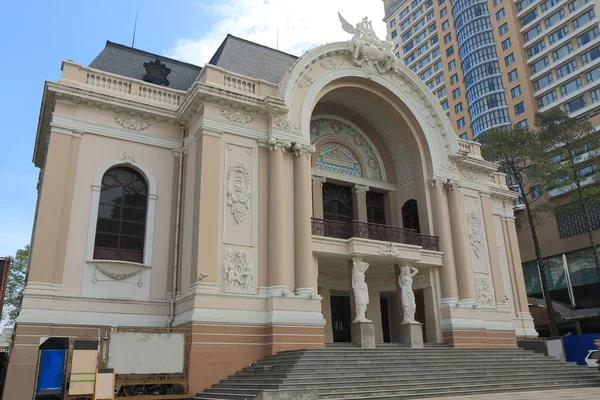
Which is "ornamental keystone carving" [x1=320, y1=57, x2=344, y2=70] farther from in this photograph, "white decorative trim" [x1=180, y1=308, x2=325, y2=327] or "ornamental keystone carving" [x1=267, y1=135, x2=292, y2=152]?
"white decorative trim" [x1=180, y1=308, x2=325, y2=327]

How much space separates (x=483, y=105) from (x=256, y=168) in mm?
45449

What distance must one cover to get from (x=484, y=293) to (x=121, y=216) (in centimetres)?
1424

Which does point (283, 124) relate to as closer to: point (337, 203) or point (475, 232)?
point (337, 203)

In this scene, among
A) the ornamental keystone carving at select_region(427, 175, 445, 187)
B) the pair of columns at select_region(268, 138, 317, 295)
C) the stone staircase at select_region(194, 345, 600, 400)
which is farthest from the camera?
the ornamental keystone carving at select_region(427, 175, 445, 187)

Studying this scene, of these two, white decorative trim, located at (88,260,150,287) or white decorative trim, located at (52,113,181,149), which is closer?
white decorative trim, located at (88,260,150,287)

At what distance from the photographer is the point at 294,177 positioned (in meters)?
17.4

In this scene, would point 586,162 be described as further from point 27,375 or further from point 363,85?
point 27,375

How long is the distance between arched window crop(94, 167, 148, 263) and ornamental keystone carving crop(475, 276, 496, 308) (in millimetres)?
13060

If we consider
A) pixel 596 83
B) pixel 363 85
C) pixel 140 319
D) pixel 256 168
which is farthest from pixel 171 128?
pixel 596 83

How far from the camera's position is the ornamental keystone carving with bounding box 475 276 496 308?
2028cm

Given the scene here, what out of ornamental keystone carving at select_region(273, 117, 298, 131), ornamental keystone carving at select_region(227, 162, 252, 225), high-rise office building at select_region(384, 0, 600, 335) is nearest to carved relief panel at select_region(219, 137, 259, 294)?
ornamental keystone carving at select_region(227, 162, 252, 225)

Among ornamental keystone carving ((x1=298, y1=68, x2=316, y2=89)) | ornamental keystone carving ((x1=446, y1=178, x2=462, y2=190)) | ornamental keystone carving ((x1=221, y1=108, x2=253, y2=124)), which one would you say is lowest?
ornamental keystone carving ((x1=446, y1=178, x2=462, y2=190))

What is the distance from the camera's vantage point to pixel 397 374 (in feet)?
43.1

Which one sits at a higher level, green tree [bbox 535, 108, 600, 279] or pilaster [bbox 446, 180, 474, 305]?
green tree [bbox 535, 108, 600, 279]
